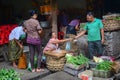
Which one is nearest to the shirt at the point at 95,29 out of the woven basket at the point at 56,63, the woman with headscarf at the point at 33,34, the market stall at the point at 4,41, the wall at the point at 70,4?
the woven basket at the point at 56,63

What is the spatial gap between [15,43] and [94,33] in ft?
8.43

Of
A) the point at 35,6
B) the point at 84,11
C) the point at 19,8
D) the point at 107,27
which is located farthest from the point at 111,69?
the point at 19,8

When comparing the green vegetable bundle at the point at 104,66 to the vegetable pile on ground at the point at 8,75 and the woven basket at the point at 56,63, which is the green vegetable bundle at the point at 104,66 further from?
the vegetable pile on ground at the point at 8,75

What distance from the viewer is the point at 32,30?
9.25 m

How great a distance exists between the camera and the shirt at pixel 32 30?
9.18 meters

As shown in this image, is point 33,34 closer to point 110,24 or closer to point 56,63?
point 56,63

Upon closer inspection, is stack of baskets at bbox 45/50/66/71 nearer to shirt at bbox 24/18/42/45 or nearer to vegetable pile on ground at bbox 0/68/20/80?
shirt at bbox 24/18/42/45

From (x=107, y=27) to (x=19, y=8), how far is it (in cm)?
801

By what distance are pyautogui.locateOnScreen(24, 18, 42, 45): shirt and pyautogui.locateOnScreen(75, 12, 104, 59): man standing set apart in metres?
1.59

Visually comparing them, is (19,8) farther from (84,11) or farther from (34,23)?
(34,23)

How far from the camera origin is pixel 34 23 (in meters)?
9.16

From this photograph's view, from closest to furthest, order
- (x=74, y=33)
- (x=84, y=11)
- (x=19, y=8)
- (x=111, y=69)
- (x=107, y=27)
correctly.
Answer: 1. (x=111, y=69)
2. (x=107, y=27)
3. (x=74, y=33)
4. (x=84, y=11)
5. (x=19, y=8)

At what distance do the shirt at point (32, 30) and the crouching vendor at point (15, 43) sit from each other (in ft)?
1.89

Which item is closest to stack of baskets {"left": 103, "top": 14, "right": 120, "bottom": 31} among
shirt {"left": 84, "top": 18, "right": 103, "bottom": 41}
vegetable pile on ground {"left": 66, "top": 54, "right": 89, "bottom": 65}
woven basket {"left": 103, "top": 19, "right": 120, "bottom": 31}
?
woven basket {"left": 103, "top": 19, "right": 120, "bottom": 31}
